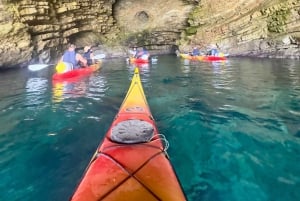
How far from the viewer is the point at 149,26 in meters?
27.3

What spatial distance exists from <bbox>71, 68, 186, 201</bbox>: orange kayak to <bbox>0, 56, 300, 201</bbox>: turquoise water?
2.67ft

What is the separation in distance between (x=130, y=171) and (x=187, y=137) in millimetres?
2834

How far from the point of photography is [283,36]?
19.7 m

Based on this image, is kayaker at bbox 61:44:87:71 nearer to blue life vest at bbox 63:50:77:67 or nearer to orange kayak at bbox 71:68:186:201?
blue life vest at bbox 63:50:77:67

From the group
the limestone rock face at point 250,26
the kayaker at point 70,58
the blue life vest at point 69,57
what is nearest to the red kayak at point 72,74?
the kayaker at point 70,58

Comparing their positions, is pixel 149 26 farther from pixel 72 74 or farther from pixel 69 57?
pixel 72 74

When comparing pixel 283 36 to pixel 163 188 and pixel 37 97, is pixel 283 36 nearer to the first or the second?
pixel 37 97

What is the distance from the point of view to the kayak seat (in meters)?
3.78

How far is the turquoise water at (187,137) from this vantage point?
401 centimetres

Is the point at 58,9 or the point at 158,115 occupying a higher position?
the point at 58,9

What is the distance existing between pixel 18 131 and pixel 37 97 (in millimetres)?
3819

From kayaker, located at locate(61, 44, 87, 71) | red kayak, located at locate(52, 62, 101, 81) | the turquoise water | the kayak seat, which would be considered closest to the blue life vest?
kayaker, located at locate(61, 44, 87, 71)

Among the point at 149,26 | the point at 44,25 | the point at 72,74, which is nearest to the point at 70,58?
the point at 72,74

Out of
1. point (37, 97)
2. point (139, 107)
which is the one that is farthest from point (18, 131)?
point (37, 97)
